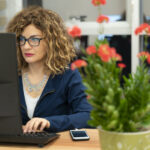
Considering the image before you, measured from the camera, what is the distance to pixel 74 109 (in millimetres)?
1693

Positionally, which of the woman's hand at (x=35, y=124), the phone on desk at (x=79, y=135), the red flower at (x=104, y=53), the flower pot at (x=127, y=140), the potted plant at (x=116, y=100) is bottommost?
the phone on desk at (x=79, y=135)

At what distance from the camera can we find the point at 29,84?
175 cm

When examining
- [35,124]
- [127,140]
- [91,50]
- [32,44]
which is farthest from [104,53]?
[32,44]

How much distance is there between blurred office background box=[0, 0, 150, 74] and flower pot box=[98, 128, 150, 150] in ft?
5.92

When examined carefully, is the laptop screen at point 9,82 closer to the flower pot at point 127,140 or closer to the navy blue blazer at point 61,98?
the flower pot at point 127,140

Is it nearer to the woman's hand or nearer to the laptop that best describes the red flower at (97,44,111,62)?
the laptop

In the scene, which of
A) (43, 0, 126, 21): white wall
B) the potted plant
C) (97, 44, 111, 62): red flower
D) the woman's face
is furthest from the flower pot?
(43, 0, 126, 21): white wall

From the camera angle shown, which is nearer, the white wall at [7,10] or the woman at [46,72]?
the woman at [46,72]

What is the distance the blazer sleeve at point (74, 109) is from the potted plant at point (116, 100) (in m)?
0.60

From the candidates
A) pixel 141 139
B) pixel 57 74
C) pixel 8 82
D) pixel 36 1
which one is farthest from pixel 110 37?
pixel 141 139

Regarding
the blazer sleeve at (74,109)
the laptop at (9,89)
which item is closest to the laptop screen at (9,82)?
the laptop at (9,89)

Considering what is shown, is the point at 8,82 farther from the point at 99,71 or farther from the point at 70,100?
the point at 70,100

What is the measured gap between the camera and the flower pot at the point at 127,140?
0.83 metres

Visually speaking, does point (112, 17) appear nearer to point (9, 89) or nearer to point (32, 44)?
point (32, 44)
